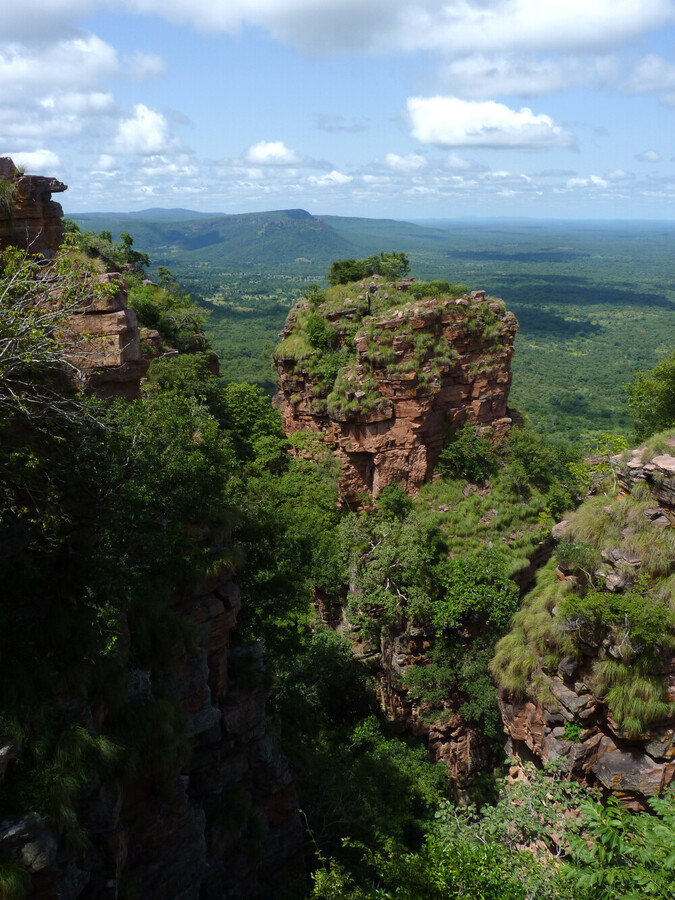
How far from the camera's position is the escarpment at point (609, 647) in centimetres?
1312

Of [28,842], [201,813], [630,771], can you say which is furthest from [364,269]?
[28,842]

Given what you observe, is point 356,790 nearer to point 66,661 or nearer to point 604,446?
point 66,661

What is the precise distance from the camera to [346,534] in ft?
84.8

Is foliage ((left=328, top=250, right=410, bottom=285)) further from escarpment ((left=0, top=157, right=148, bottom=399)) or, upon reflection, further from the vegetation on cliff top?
escarpment ((left=0, top=157, right=148, bottom=399))

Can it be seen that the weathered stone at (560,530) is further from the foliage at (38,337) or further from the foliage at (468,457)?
the foliage at (38,337)

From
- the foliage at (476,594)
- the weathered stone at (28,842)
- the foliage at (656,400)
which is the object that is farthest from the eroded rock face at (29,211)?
the foliage at (656,400)

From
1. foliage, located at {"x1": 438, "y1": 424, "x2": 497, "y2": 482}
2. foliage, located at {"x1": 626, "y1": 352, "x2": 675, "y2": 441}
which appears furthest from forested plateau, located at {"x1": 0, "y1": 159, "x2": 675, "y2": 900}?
foliage, located at {"x1": 626, "y1": 352, "x2": 675, "y2": 441}

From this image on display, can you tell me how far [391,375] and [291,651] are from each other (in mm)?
12575

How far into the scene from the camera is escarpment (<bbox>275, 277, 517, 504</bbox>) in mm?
26750

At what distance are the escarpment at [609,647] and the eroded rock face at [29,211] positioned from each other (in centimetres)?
1479

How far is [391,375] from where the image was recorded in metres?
26.5

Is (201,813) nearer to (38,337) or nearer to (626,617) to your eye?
(38,337)

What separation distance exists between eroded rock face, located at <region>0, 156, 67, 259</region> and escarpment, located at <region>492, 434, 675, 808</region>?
14.8m

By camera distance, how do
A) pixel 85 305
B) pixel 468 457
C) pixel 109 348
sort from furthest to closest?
pixel 468 457
pixel 85 305
pixel 109 348
